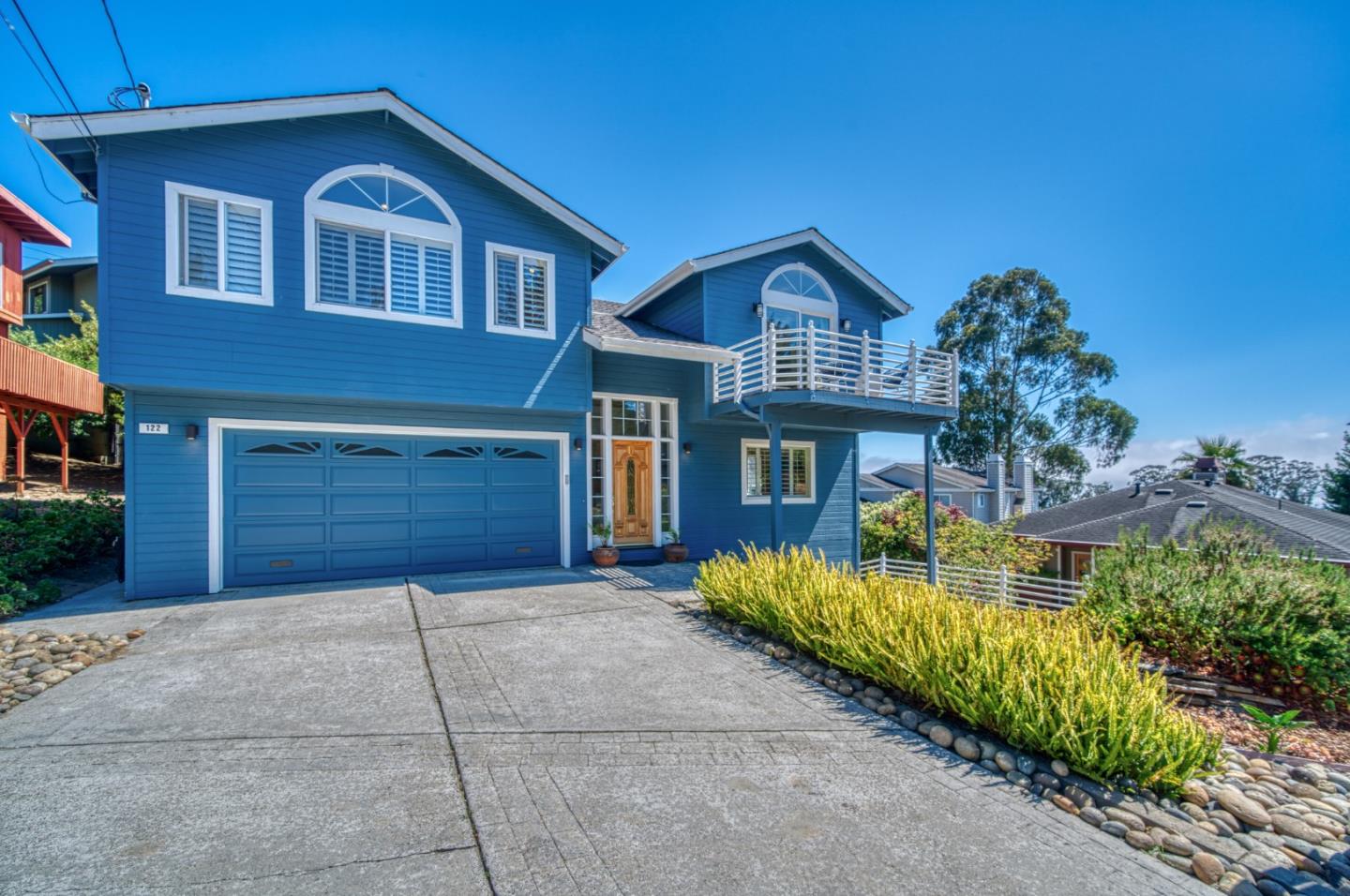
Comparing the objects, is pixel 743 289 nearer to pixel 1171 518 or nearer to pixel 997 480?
pixel 1171 518

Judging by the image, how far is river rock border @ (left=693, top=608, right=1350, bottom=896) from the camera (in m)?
2.74

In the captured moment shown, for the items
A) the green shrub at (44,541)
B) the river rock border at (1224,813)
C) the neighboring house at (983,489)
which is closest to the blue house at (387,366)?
the green shrub at (44,541)

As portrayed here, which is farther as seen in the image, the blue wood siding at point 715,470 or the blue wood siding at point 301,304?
the blue wood siding at point 715,470

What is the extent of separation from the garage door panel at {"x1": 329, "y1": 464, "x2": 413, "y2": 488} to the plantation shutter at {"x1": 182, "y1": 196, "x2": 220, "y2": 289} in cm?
281

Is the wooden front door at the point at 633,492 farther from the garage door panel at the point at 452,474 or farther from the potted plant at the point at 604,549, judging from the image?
the garage door panel at the point at 452,474

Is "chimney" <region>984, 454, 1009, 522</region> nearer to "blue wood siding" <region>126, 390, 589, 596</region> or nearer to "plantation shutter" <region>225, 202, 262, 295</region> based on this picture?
"blue wood siding" <region>126, 390, 589, 596</region>

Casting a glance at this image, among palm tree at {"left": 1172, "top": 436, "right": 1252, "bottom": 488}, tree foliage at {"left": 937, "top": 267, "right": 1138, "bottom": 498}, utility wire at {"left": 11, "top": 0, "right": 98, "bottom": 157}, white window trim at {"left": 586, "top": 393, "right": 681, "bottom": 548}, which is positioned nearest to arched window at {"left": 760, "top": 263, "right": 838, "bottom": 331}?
white window trim at {"left": 586, "top": 393, "right": 681, "bottom": 548}

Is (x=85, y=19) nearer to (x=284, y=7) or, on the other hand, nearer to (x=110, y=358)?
(x=284, y=7)

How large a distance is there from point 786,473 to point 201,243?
34.8 ft

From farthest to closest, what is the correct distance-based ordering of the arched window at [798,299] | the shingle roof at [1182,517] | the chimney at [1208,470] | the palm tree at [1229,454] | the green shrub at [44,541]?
the palm tree at [1229,454]
the chimney at [1208,470]
the shingle roof at [1182,517]
the arched window at [798,299]
the green shrub at [44,541]

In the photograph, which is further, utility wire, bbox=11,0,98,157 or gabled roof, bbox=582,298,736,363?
gabled roof, bbox=582,298,736,363

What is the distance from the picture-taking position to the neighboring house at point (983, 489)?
92.8 ft

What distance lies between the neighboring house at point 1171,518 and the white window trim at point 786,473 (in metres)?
6.90

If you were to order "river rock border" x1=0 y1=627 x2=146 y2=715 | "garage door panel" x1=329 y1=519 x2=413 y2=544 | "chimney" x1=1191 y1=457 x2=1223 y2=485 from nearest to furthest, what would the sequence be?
"river rock border" x1=0 y1=627 x2=146 y2=715
"garage door panel" x1=329 y1=519 x2=413 y2=544
"chimney" x1=1191 y1=457 x2=1223 y2=485
